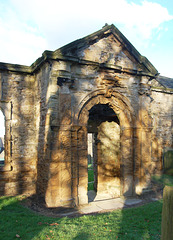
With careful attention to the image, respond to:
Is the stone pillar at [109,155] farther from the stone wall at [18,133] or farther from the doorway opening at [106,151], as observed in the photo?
the stone wall at [18,133]

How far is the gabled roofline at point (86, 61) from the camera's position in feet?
20.1

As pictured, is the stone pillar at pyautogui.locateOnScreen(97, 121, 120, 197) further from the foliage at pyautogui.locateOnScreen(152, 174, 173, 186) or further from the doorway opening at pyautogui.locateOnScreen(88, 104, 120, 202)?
the foliage at pyautogui.locateOnScreen(152, 174, 173, 186)

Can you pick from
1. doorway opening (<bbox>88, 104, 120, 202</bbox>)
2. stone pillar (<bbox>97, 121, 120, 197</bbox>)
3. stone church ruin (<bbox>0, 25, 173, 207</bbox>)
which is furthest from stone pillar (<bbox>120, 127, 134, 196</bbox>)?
stone pillar (<bbox>97, 121, 120, 197</bbox>)

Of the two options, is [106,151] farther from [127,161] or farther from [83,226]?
[83,226]

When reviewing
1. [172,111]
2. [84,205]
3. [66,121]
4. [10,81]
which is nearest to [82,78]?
[66,121]

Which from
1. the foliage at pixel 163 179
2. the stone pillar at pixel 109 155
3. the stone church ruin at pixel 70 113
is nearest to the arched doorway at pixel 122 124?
the stone church ruin at pixel 70 113

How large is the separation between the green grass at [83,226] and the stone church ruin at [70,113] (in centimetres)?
112

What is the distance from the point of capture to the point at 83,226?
451 centimetres

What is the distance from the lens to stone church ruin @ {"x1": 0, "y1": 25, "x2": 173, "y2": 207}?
611cm

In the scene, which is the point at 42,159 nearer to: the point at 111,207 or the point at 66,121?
the point at 66,121

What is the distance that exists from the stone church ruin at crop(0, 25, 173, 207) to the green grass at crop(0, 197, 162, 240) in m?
1.12

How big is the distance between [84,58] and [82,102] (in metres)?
1.53

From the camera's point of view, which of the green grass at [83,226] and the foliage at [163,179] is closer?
the green grass at [83,226]

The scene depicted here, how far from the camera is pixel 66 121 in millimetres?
6199
